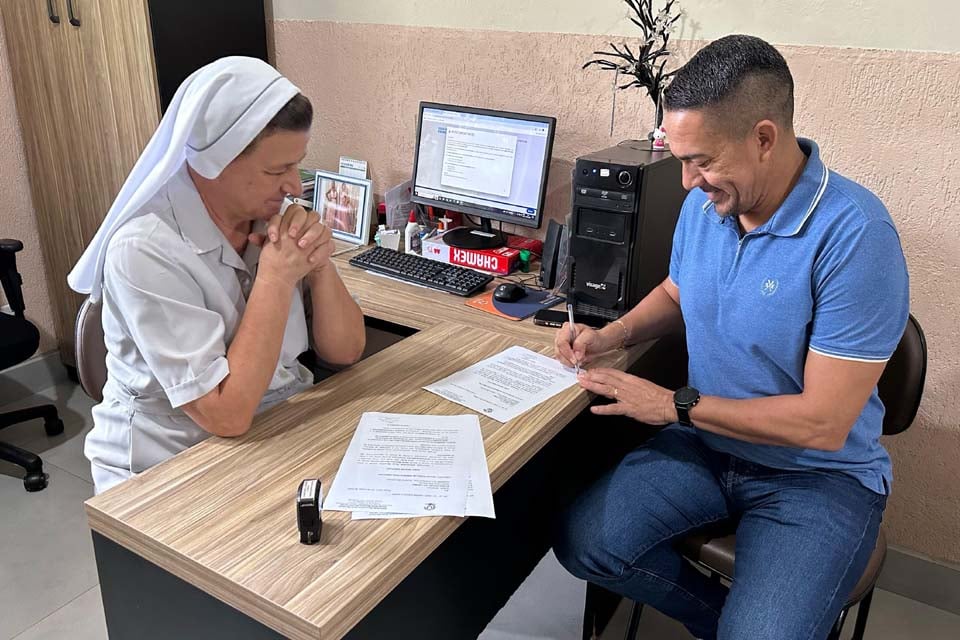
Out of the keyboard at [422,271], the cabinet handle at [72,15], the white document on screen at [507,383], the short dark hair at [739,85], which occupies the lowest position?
the white document on screen at [507,383]

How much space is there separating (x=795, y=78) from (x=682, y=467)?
39.8 inches

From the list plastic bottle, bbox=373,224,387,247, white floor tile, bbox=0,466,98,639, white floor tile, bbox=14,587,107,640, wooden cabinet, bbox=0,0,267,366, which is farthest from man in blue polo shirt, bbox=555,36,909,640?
wooden cabinet, bbox=0,0,267,366

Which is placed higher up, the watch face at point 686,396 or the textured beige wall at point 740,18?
the textured beige wall at point 740,18

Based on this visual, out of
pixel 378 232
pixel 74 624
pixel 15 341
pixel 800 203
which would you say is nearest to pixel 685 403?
pixel 800 203

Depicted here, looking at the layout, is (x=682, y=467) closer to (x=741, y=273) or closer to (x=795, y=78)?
(x=741, y=273)

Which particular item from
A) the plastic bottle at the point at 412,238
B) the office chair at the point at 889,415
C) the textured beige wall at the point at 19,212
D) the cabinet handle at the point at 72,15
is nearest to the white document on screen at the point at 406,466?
the office chair at the point at 889,415

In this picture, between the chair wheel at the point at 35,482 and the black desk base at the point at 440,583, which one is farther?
the chair wheel at the point at 35,482

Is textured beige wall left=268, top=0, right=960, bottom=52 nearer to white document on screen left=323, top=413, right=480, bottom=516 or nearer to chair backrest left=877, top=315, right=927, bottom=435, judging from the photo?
chair backrest left=877, top=315, right=927, bottom=435

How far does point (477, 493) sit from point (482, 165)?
1281 mm

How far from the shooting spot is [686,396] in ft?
4.75

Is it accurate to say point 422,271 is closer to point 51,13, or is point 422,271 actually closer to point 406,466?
point 406,466

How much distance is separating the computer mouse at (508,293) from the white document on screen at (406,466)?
63 cm

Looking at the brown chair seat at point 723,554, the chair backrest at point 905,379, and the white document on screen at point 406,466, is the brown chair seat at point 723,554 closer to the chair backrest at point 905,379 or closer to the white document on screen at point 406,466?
the chair backrest at point 905,379

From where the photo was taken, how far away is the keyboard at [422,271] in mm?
2021
